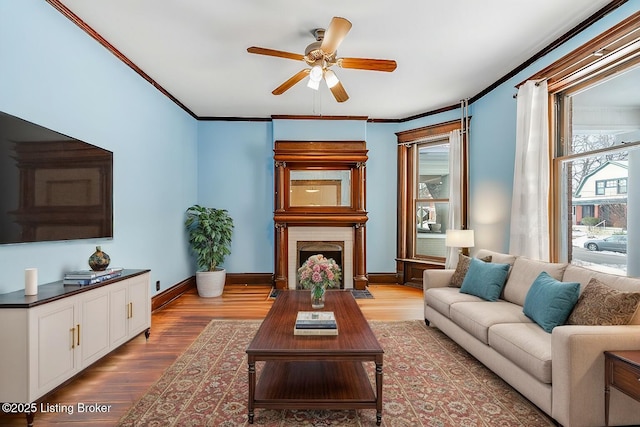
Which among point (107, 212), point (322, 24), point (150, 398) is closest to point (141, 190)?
point (107, 212)

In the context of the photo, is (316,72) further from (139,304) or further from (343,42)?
(139,304)

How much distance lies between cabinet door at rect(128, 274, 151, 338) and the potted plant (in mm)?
1820

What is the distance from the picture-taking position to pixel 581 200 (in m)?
3.34

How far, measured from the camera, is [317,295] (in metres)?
2.99

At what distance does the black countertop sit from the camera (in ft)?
6.55

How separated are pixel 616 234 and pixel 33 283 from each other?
4424 millimetres

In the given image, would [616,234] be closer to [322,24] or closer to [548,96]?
[548,96]

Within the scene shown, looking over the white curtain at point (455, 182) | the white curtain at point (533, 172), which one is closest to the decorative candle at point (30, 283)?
the white curtain at point (533, 172)

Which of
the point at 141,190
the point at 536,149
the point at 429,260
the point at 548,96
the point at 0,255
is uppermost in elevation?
the point at 548,96

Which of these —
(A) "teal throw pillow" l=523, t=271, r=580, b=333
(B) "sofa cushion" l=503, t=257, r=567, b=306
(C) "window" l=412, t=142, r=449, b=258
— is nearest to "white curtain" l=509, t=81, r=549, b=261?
(B) "sofa cushion" l=503, t=257, r=567, b=306

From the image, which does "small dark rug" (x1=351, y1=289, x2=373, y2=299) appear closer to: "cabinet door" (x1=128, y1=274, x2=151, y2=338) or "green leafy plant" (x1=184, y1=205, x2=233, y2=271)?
"green leafy plant" (x1=184, y1=205, x2=233, y2=271)

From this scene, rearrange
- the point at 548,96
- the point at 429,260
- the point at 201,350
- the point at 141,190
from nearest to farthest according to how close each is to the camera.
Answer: the point at 201,350, the point at 548,96, the point at 141,190, the point at 429,260

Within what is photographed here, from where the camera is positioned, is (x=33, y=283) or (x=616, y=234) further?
(x=616, y=234)

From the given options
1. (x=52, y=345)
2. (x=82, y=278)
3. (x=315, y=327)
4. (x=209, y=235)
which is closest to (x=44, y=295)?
(x=52, y=345)
